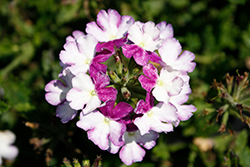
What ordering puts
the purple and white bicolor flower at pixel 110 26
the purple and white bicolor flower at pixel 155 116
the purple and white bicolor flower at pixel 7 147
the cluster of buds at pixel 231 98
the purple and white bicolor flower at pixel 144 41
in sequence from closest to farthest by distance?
the purple and white bicolor flower at pixel 155 116 → the purple and white bicolor flower at pixel 144 41 → the purple and white bicolor flower at pixel 110 26 → the cluster of buds at pixel 231 98 → the purple and white bicolor flower at pixel 7 147

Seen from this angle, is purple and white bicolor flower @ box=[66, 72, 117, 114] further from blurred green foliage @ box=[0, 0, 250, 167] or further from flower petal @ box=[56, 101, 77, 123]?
blurred green foliage @ box=[0, 0, 250, 167]

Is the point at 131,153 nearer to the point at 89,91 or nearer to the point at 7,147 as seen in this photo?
the point at 89,91

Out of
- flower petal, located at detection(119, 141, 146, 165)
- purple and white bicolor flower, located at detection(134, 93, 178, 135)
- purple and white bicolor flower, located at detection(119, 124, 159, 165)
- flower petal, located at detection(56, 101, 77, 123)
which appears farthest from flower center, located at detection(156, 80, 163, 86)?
flower petal, located at detection(56, 101, 77, 123)

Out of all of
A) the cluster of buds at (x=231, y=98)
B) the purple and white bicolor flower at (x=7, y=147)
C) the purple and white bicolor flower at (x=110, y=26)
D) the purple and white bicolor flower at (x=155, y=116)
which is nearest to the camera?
the purple and white bicolor flower at (x=155, y=116)

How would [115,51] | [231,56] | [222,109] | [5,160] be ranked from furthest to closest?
[231,56] < [5,160] < [222,109] < [115,51]

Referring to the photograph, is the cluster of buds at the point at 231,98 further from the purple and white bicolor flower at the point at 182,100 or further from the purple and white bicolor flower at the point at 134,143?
the purple and white bicolor flower at the point at 134,143

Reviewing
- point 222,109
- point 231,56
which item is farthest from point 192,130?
point 231,56

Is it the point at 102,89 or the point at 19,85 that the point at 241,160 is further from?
the point at 19,85

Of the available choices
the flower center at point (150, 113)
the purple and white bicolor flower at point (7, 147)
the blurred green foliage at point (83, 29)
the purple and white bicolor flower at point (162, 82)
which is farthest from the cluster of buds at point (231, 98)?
the purple and white bicolor flower at point (7, 147)
